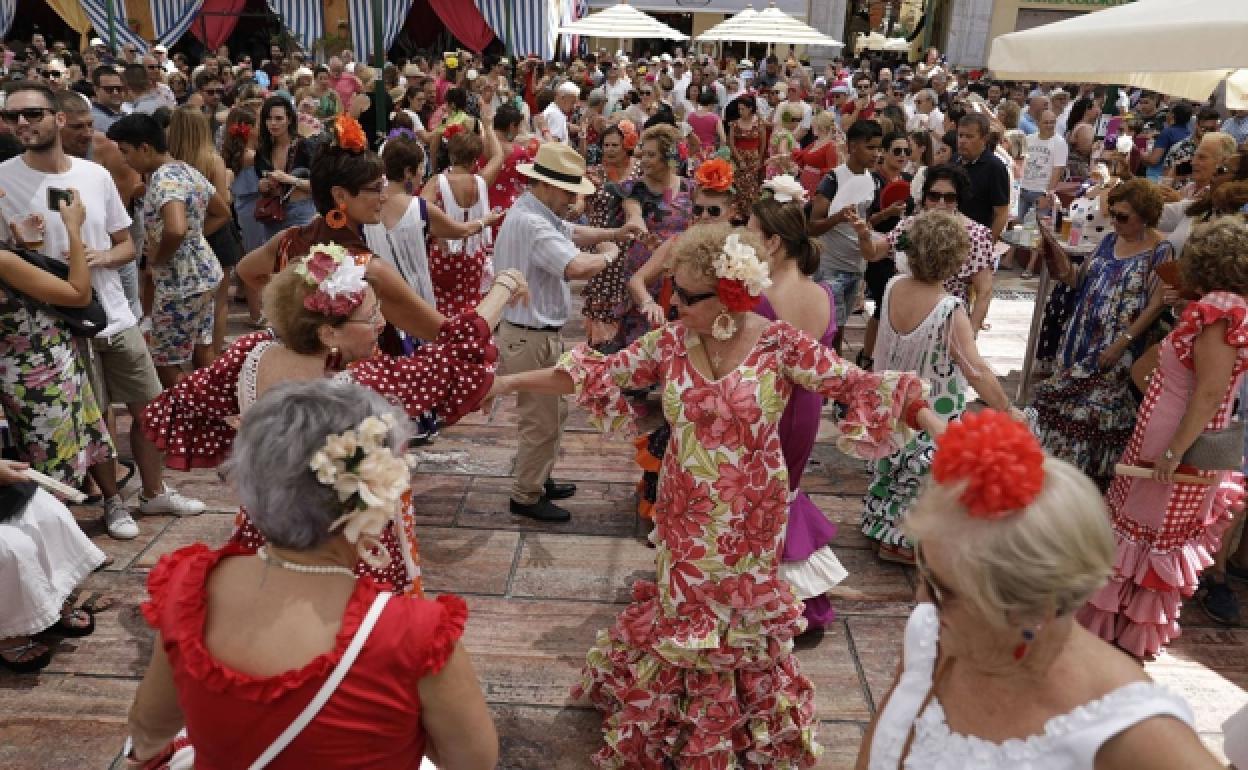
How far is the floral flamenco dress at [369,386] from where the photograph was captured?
103 inches

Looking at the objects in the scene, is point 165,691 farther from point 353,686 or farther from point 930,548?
point 930,548

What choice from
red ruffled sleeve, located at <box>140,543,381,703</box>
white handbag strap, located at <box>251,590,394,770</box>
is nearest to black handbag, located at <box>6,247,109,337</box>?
A: red ruffled sleeve, located at <box>140,543,381,703</box>

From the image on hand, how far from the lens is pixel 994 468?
1460 millimetres

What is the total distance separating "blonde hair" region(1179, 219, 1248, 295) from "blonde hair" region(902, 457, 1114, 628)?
247cm

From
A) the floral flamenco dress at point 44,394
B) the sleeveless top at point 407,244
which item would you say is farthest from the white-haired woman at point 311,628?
the sleeveless top at point 407,244

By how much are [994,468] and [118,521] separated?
432 cm

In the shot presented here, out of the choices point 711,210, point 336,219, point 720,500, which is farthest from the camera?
point 711,210

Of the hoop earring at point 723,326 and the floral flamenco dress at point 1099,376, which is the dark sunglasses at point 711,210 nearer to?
the floral flamenco dress at point 1099,376

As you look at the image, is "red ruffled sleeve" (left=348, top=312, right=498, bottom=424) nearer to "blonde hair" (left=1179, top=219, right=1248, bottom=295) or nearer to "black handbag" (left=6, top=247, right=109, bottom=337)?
"black handbag" (left=6, top=247, right=109, bottom=337)

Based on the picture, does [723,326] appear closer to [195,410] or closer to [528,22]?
[195,410]

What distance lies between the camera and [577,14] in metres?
26.0

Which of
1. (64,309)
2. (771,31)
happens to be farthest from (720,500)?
(771,31)

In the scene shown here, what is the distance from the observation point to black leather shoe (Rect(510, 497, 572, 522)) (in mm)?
4875

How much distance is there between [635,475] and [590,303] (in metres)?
1.24
